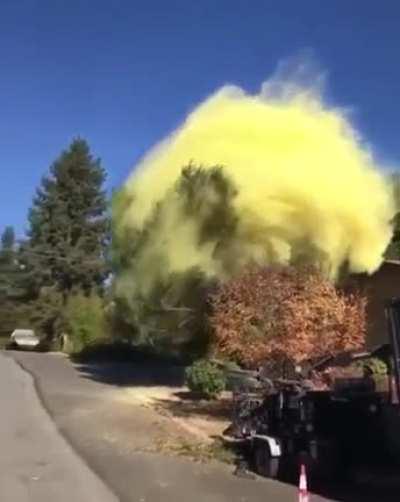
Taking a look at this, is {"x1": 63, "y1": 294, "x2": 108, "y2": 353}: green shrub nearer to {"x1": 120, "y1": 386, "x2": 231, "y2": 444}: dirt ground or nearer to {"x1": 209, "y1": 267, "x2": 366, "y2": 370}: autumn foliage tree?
{"x1": 120, "y1": 386, "x2": 231, "y2": 444}: dirt ground

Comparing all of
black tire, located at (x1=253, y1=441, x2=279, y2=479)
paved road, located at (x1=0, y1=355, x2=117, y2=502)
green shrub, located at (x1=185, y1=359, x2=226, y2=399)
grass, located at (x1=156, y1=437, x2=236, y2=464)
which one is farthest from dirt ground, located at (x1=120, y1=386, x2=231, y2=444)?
black tire, located at (x1=253, y1=441, x2=279, y2=479)

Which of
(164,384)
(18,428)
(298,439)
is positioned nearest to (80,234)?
(164,384)

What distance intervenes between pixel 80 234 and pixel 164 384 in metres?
52.1

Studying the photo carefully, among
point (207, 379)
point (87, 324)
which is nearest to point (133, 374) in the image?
point (207, 379)

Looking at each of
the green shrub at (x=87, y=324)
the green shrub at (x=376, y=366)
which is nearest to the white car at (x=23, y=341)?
the green shrub at (x=87, y=324)

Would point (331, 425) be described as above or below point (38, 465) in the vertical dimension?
above

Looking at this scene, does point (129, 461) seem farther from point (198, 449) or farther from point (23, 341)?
point (23, 341)

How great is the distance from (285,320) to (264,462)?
4967 mm

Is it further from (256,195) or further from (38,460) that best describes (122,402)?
(38,460)

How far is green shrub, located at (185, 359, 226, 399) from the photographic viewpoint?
931 inches

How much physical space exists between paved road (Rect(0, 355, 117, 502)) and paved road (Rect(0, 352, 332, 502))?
0.09m

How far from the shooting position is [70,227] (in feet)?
267

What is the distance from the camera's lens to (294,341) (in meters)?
17.5

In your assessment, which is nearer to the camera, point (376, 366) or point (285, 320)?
point (376, 366)
